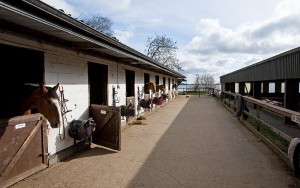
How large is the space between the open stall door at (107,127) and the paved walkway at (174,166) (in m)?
0.19

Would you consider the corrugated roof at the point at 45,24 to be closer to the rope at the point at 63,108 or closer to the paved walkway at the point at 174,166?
the rope at the point at 63,108

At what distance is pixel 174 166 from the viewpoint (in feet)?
16.2

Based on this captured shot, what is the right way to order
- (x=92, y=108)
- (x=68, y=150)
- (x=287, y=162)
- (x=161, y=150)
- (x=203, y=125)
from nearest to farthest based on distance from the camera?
(x=287, y=162), (x=68, y=150), (x=161, y=150), (x=92, y=108), (x=203, y=125)

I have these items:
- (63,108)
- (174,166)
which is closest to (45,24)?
(63,108)

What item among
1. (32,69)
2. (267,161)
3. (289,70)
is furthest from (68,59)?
(289,70)

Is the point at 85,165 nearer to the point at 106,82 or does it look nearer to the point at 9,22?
the point at 9,22

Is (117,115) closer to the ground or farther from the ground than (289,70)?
closer to the ground

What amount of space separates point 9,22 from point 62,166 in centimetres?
268

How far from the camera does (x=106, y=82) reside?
8125mm

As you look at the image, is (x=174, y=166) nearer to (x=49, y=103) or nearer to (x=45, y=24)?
(x=49, y=103)

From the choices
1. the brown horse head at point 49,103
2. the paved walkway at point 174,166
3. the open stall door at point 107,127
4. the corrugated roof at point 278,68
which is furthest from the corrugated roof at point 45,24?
the corrugated roof at point 278,68

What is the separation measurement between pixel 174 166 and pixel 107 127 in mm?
1999

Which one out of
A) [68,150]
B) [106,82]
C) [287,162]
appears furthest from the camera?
[106,82]

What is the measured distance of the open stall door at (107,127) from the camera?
604 centimetres
